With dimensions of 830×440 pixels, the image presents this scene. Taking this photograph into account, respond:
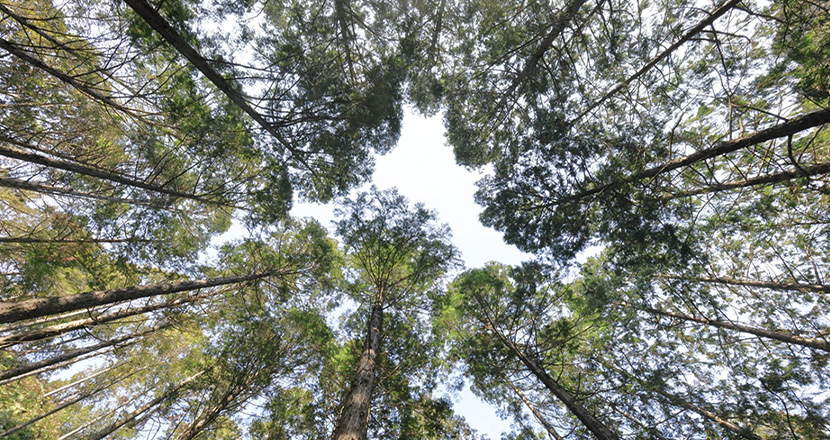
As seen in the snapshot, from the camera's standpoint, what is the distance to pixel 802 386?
6211 mm

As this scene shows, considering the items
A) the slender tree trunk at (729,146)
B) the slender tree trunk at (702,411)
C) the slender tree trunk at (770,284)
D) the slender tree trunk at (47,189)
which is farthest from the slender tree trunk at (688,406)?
the slender tree trunk at (47,189)

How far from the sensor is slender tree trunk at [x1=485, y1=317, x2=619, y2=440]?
5168mm

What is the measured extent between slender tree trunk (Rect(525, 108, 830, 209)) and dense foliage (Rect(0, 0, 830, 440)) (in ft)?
0.18

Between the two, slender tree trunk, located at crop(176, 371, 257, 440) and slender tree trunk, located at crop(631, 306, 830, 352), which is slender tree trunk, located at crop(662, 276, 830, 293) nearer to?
slender tree trunk, located at crop(631, 306, 830, 352)

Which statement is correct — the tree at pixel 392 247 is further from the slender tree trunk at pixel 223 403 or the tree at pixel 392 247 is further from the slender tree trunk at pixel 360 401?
the slender tree trunk at pixel 223 403

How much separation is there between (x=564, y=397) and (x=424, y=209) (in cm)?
584

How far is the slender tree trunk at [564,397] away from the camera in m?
5.17

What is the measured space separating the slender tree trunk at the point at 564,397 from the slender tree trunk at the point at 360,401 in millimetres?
3289

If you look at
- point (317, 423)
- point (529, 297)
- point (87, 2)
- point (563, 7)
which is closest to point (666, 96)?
point (563, 7)

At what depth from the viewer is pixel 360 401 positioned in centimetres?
547

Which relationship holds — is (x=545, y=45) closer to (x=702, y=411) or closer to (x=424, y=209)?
(x=424, y=209)

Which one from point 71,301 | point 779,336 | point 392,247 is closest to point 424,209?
point 392,247

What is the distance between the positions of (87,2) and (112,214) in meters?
5.37

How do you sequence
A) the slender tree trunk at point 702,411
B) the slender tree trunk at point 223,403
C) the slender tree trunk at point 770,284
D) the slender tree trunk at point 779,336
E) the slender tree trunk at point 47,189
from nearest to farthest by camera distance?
the slender tree trunk at point 47,189
the slender tree trunk at point 702,411
the slender tree trunk at point 779,336
the slender tree trunk at point 223,403
the slender tree trunk at point 770,284
